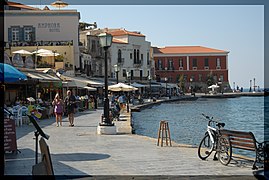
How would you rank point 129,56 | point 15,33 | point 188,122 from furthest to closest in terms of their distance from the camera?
point 129,56 < point 15,33 < point 188,122

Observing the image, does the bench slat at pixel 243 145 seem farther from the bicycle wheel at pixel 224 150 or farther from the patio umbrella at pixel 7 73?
the patio umbrella at pixel 7 73

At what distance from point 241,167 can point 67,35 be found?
3742 centimetres

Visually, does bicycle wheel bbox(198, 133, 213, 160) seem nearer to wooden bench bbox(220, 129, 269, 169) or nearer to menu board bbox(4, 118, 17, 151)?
wooden bench bbox(220, 129, 269, 169)

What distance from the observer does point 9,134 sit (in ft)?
31.1

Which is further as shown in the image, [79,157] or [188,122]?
[188,122]

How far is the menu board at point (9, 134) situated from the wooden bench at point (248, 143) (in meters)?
4.57

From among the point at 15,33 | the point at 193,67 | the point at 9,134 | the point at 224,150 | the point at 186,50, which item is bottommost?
the point at 224,150

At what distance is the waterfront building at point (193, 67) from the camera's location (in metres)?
88.3

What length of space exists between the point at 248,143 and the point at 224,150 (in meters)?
0.61

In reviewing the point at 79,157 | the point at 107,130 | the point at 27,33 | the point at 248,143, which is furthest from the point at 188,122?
→ the point at 27,33

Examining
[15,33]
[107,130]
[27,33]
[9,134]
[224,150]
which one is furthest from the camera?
[27,33]

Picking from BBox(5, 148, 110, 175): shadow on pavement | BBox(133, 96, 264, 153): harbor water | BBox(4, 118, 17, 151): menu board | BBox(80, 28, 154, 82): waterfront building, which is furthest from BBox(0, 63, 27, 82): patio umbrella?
BBox(80, 28, 154, 82): waterfront building

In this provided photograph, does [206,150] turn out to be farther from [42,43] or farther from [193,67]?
[193,67]

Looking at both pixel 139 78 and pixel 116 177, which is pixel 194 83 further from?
pixel 116 177
